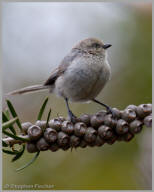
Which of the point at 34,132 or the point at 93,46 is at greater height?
the point at 93,46

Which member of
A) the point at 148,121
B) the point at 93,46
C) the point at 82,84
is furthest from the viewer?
the point at 93,46

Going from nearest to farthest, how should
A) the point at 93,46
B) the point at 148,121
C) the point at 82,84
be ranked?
the point at 148,121 → the point at 82,84 → the point at 93,46

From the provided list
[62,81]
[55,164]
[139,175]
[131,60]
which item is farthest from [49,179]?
[131,60]

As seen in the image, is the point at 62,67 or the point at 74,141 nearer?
the point at 74,141

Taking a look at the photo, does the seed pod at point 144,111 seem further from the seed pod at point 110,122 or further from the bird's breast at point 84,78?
the bird's breast at point 84,78

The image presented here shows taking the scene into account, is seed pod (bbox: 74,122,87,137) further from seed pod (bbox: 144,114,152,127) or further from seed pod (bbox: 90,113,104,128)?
seed pod (bbox: 144,114,152,127)

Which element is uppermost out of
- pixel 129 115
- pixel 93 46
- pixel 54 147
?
pixel 93 46

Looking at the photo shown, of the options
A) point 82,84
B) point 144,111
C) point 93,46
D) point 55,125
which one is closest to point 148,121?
point 144,111

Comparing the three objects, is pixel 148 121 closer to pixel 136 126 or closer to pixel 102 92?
pixel 136 126
